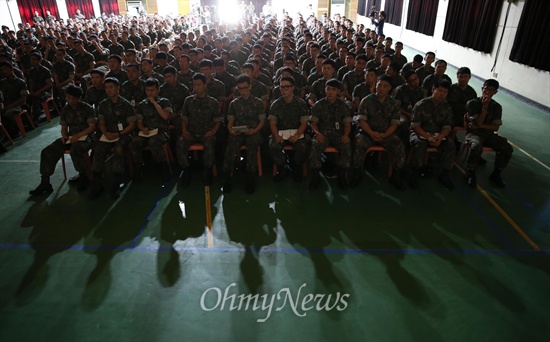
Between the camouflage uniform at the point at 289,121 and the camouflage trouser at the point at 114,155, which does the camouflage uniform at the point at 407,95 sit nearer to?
the camouflage uniform at the point at 289,121

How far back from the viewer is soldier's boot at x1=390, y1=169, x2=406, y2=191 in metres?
4.57

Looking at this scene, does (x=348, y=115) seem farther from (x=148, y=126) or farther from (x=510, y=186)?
(x=148, y=126)

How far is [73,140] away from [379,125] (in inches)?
156

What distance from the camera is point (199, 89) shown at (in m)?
4.74

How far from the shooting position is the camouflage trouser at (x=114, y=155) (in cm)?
453

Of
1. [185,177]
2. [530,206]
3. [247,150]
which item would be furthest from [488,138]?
[185,177]

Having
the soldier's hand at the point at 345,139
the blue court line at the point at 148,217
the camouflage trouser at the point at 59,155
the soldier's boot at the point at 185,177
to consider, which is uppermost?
the soldier's hand at the point at 345,139

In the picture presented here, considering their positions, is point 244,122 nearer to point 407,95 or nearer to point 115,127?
point 115,127

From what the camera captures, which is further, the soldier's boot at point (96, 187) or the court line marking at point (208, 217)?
the soldier's boot at point (96, 187)

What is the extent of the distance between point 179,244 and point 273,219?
41.3 inches

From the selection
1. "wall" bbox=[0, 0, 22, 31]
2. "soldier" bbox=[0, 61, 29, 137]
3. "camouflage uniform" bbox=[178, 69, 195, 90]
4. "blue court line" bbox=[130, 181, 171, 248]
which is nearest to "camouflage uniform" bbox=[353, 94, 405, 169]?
"blue court line" bbox=[130, 181, 171, 248]

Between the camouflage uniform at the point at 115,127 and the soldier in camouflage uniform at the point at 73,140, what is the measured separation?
6.1 inches

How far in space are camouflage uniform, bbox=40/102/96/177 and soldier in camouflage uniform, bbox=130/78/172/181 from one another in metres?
0.59

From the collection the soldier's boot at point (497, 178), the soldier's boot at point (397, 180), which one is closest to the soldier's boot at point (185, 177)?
the soldier's boot at point (397, 180)
